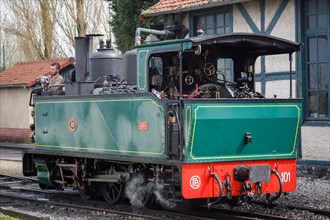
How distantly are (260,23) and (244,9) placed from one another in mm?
643

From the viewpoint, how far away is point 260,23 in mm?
15766

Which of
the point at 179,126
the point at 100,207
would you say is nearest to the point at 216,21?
the point at 100,207

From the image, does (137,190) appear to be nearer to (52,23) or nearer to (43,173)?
(43,173)

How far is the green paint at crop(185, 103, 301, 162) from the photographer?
30.1ft

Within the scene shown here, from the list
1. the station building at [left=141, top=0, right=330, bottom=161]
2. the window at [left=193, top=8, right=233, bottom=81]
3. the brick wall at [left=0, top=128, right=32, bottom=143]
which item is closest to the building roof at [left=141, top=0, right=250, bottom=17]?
the station building at [left=141, top=0, right=330, bottom=161]

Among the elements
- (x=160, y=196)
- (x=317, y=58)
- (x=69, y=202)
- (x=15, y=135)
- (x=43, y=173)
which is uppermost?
(x=317, y=58)

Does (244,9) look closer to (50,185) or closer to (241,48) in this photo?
(241,48)

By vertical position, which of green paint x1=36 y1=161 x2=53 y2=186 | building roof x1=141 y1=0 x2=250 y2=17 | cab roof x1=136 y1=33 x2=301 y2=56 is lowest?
green paint x1=36 y1=161 x2=53 y2=186

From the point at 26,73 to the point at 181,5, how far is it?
13219 mm

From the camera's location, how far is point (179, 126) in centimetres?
916

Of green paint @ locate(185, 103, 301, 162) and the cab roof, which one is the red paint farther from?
the cab roof

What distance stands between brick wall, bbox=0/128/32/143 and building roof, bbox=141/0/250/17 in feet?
36.9

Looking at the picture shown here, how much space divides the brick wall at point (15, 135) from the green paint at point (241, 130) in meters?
18.4

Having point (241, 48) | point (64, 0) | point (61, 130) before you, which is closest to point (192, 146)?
point (241, 48)
